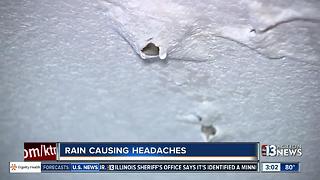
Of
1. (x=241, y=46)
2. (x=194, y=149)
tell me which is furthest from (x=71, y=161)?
(x=241, y=46)

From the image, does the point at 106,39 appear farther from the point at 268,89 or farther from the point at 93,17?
the point at 268,89

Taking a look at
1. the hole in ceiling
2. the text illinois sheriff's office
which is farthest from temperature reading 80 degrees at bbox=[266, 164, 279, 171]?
the hole in ceiling

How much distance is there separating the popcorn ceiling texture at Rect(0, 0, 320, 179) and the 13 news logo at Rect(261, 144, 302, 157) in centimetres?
1

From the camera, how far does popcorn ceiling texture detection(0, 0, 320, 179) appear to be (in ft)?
3.01

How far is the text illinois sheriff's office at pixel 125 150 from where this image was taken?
0.94 m

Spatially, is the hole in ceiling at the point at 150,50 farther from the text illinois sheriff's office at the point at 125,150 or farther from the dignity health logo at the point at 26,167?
the dignity health logo at the point at 26,167

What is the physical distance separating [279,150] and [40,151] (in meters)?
0.56

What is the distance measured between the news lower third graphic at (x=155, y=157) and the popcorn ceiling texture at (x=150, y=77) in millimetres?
19

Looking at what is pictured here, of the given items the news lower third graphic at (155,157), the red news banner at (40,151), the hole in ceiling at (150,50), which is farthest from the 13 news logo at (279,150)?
the red news banner at (40,151)

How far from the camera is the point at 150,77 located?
3.15 ft

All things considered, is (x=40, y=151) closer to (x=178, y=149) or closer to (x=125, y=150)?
(x=125, y=150)

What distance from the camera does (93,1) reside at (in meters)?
0.91

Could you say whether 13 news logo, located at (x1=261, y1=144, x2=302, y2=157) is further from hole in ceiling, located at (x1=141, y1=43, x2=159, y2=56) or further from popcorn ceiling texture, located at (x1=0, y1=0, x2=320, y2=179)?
hole in ceiling, located at (x1=141, y1=43, x2=159, y2=56)

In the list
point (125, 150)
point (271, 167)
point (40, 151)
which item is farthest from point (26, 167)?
point (271, 167)
